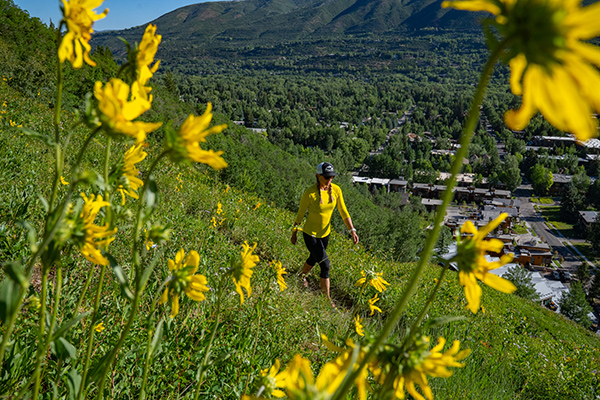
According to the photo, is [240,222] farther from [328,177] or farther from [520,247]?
[520,247]

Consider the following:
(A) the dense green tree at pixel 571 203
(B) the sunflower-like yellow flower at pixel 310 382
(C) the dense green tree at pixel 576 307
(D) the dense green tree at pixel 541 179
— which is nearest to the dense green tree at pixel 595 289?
(C) the dense green tree at pixel 576 307

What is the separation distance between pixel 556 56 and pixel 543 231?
215ft

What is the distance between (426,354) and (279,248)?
15.6 feet

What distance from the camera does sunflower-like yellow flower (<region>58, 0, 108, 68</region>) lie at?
2.77 feet

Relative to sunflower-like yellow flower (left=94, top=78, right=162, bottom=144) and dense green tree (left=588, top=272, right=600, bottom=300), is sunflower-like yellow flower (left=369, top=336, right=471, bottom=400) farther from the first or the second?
dense green tree (left=588, top=272, right=600, bottom=300)

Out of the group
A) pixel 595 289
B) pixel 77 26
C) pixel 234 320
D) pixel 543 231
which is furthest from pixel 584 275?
pixel 77 26

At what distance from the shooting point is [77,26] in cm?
86

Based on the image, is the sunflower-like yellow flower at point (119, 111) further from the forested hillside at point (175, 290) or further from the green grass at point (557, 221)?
the green grass at point (557, 221)

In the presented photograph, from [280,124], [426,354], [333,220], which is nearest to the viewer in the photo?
[426,354]

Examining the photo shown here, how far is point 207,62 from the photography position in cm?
18575

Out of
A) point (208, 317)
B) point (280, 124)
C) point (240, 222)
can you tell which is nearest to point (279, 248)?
point (240, 222)

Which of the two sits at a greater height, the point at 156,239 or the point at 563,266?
the point at 156,239

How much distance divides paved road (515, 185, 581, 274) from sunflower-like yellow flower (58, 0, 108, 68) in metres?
53.2

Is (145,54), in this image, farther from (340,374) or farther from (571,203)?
(571,203)
